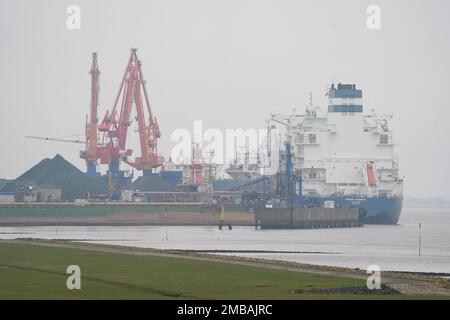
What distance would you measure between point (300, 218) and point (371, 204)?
574 inches

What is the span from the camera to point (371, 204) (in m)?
116

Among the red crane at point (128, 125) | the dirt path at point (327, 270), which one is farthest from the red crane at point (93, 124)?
the dirt path at point (327, 270)

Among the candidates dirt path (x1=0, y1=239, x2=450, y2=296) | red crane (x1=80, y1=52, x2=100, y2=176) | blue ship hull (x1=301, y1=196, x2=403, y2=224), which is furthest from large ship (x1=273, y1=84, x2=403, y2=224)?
dirt path (x1=0, y1=239, x2=450, y2=296)

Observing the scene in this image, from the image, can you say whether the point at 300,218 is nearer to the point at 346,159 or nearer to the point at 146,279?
the point at 346,159

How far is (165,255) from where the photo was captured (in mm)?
48219

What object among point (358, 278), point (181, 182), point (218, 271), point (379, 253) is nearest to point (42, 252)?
point (218, 271)

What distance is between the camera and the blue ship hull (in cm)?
11538

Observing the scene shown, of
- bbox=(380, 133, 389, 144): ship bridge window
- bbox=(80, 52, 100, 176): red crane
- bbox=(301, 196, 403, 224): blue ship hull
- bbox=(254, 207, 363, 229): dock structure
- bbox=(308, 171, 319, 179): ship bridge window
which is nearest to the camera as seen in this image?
bbox=(254, 207, 363, 229): dock structure

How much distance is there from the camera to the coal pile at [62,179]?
133 meters

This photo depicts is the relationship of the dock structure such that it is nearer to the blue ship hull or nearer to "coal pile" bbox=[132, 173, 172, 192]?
the blue ship hull

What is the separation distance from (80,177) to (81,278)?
334 feet

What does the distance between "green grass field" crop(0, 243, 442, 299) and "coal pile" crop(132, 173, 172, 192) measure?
3779 inches
